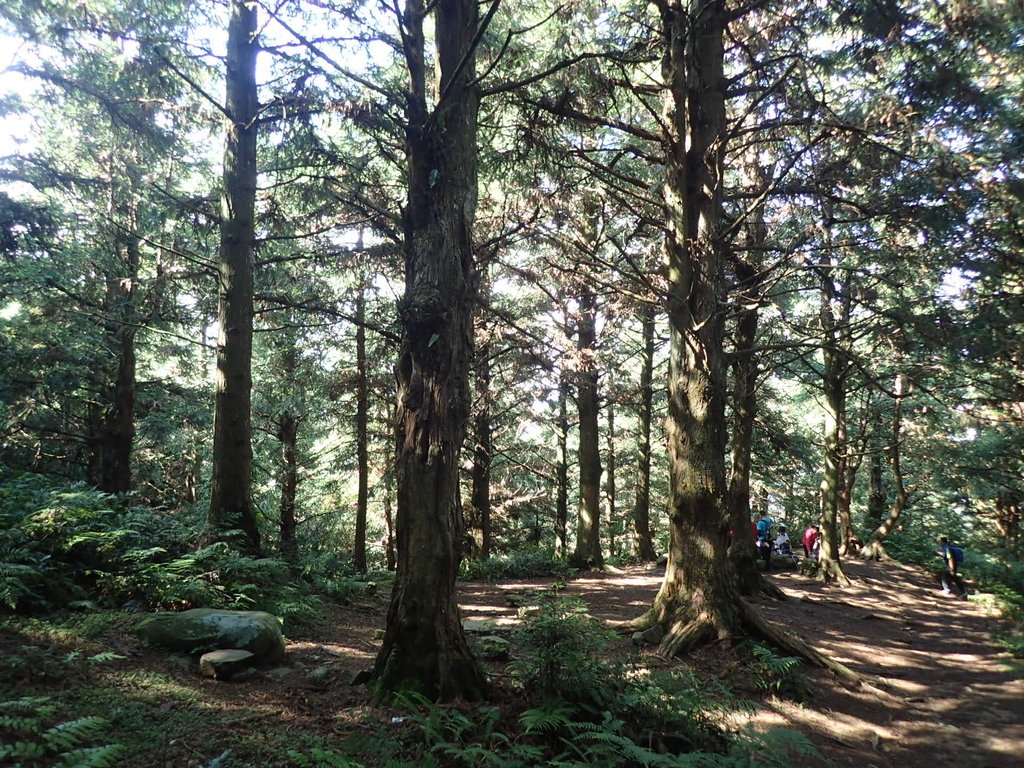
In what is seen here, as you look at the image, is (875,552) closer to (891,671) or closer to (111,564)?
(891,671)

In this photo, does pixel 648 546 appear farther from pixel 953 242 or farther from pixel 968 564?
pixel 953 242

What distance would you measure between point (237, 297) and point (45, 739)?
6.79 m

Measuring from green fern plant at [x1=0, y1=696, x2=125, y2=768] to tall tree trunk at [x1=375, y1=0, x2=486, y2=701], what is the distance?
196 centimetres

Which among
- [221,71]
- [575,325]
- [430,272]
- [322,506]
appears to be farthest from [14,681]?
[322,506]

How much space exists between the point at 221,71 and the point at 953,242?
12.2 metres

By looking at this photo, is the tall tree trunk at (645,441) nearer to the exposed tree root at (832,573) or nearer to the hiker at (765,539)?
the hiker at (765,539)

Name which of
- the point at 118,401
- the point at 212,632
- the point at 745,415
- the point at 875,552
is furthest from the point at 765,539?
the point at 118,401

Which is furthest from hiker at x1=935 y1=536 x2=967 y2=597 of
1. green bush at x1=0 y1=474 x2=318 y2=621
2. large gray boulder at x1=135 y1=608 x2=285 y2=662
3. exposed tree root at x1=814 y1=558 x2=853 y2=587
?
large gray boulder at x1=135 y1=608 x2=285 y2=662

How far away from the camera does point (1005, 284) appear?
889 cm

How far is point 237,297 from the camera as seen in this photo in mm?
8555

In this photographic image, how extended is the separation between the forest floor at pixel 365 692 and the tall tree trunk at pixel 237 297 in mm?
2230

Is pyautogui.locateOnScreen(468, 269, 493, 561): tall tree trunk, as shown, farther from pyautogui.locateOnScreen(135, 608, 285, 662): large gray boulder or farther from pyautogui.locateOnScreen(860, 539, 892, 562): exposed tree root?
pyautogui.locateOnScreen(860, 539, 892, 562): exposed tree root

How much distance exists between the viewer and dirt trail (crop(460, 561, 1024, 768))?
5273mm

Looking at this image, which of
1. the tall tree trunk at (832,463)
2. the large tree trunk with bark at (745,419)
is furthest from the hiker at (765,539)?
the large tree trunk with bark at (745,419)
